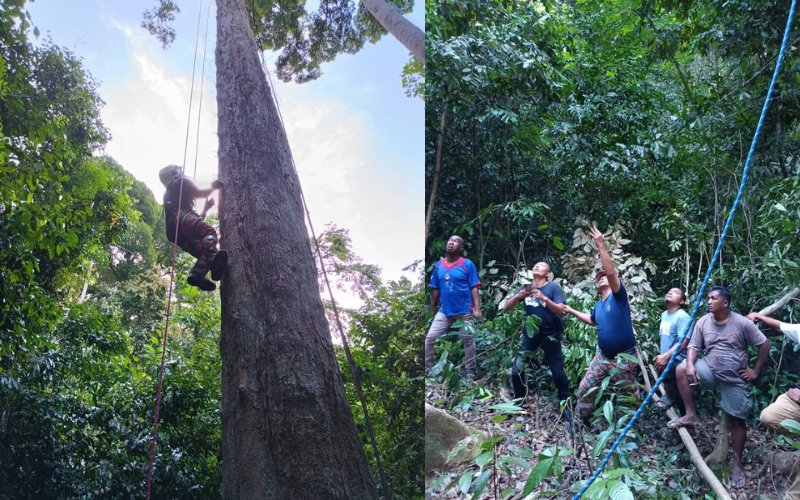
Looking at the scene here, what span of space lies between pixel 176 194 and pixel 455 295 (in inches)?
46.6

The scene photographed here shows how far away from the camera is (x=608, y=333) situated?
209 cm

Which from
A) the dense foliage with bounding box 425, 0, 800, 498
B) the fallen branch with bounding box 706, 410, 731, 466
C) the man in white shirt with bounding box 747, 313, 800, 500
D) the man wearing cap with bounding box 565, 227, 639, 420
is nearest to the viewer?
the man in white shirt with bounding box 747, 313, 800, 500

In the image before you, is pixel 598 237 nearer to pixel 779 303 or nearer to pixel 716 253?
pixel 716 253

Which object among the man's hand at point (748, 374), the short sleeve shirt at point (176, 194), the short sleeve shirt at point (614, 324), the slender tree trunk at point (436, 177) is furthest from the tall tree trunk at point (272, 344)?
the man's hand at point (748, 374)

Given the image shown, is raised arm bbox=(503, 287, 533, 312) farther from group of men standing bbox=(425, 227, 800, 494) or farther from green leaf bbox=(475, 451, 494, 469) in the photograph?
green leaf bbox=(475, 451, 494, 469)

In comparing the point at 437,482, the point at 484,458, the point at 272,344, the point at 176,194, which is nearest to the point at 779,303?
the point at 484,458

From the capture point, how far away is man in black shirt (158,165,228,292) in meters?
1.82

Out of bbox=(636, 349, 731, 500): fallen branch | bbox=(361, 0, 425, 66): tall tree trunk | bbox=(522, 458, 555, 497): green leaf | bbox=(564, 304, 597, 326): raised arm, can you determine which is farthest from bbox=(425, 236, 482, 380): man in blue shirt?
bbox=(361, 0, 425, 66): tall tree trunk

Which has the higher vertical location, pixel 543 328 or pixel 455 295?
pixel 455 295

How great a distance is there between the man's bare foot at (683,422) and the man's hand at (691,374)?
0.12 meters

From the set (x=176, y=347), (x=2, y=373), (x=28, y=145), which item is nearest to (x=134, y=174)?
(x=28, y=145)

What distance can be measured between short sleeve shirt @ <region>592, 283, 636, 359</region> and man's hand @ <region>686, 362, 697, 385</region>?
0.20 meters

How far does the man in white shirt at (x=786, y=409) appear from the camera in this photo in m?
1.71

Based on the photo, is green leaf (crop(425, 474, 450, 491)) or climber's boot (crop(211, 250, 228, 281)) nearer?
climber's boot (crop(211, 250, 228, 281))
